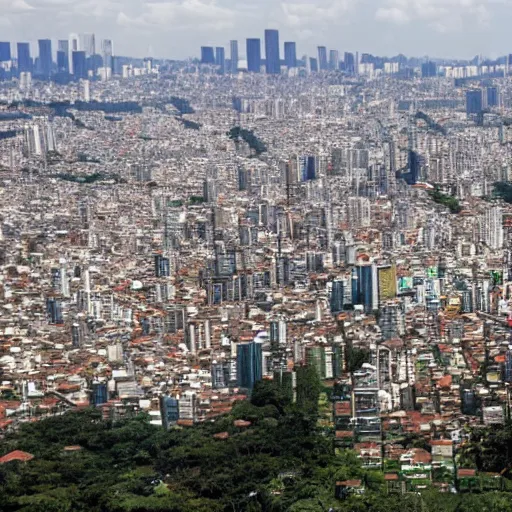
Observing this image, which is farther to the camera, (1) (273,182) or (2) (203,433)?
(1) (273,182)

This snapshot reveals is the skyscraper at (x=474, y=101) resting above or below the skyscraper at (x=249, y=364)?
above

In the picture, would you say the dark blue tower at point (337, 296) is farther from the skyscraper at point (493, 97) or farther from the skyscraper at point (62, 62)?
the skyscraper at point (62, 62)

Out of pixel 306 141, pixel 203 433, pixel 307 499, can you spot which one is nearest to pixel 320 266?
pixel 203 433

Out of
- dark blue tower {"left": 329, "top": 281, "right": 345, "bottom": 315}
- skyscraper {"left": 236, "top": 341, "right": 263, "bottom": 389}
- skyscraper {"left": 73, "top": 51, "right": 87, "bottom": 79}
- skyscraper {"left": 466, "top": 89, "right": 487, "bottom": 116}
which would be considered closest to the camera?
skyscraper {"left": 236, "top": 341, "right": 263, "bottom": 389}

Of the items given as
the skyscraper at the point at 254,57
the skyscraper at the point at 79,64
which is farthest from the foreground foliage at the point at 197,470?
the skyscraper at the point at 254,57

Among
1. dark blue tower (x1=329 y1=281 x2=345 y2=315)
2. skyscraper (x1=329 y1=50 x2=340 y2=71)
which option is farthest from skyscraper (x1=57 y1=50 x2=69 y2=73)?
dark blue tower (x1=329 y1=281 x2=345 y2=315)

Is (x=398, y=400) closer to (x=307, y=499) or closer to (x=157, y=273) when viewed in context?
(x=307, y=499)

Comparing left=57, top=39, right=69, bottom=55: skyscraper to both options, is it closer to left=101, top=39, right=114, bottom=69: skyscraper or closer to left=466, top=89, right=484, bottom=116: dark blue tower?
left=101, top=39, right=114, bottom=69: skyscraper
